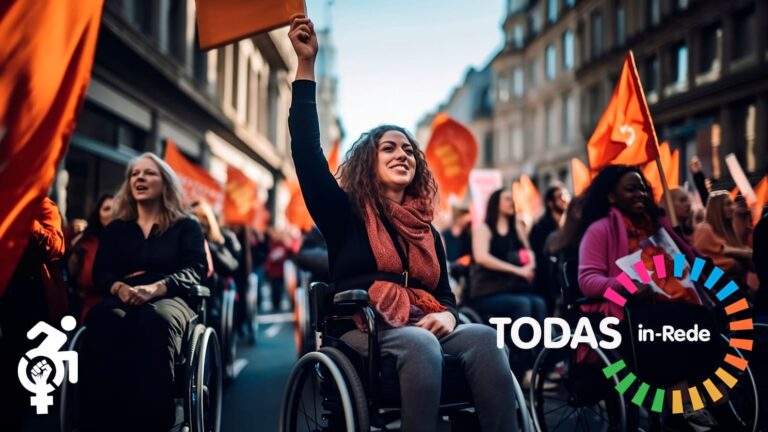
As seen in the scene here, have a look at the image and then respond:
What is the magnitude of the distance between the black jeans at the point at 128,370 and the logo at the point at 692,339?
7.08 feet

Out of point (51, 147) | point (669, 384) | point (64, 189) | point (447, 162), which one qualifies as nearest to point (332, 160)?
point (447, 162)

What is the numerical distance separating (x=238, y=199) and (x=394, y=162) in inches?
369

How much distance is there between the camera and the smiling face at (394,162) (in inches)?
142

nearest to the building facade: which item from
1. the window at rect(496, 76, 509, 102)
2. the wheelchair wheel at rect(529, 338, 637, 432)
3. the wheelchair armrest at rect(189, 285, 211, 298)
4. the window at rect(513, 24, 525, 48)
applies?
the wheelchair armrest at rect(189, 285, 211, 298)

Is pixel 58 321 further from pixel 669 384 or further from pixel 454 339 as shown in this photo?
pixel 669 384

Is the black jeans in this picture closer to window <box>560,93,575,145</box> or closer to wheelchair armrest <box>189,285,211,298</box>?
wheelchair armrest <box>189,285,211,298</box>

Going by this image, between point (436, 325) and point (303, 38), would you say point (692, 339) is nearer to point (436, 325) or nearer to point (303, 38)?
point (436, 325)

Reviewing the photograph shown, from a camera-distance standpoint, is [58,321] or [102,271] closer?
[58,321]

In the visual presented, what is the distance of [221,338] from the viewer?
6.74 meters

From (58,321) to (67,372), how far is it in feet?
0.85

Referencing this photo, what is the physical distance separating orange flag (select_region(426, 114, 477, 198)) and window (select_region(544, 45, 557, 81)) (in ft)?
104

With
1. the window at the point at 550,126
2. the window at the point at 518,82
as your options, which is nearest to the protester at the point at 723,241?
the window at the point at 550,126

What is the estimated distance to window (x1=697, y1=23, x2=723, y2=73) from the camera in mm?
22797

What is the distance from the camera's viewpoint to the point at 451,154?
1093 centimetres
